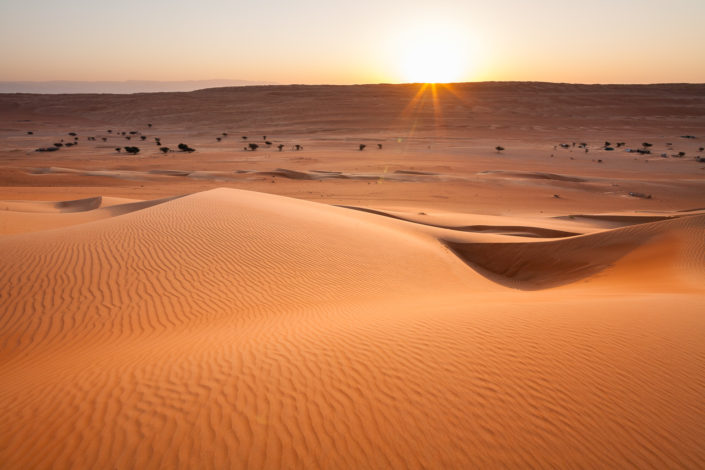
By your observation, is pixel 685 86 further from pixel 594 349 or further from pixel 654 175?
pixel 594 349

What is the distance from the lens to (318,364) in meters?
4.29

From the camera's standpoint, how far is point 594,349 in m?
4.44

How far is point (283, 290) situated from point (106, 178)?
77.7 ft

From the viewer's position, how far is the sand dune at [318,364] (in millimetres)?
3178

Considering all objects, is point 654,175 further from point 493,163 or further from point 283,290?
point 283,290

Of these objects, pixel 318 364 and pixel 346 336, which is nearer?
pixel 318 364

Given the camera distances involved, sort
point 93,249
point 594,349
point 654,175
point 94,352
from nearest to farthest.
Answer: point 594,349 → point 94,352 → point 93,249 → point 654,175

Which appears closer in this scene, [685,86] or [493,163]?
[493,163]

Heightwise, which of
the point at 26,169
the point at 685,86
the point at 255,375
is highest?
the point at 685,86

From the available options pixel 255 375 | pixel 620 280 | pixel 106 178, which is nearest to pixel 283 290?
pixel 255 375

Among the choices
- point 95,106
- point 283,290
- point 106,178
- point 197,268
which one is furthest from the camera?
point 95,106

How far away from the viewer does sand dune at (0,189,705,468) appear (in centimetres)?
318

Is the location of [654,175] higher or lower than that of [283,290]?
higher

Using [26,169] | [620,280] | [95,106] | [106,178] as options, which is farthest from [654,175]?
[95,106]
